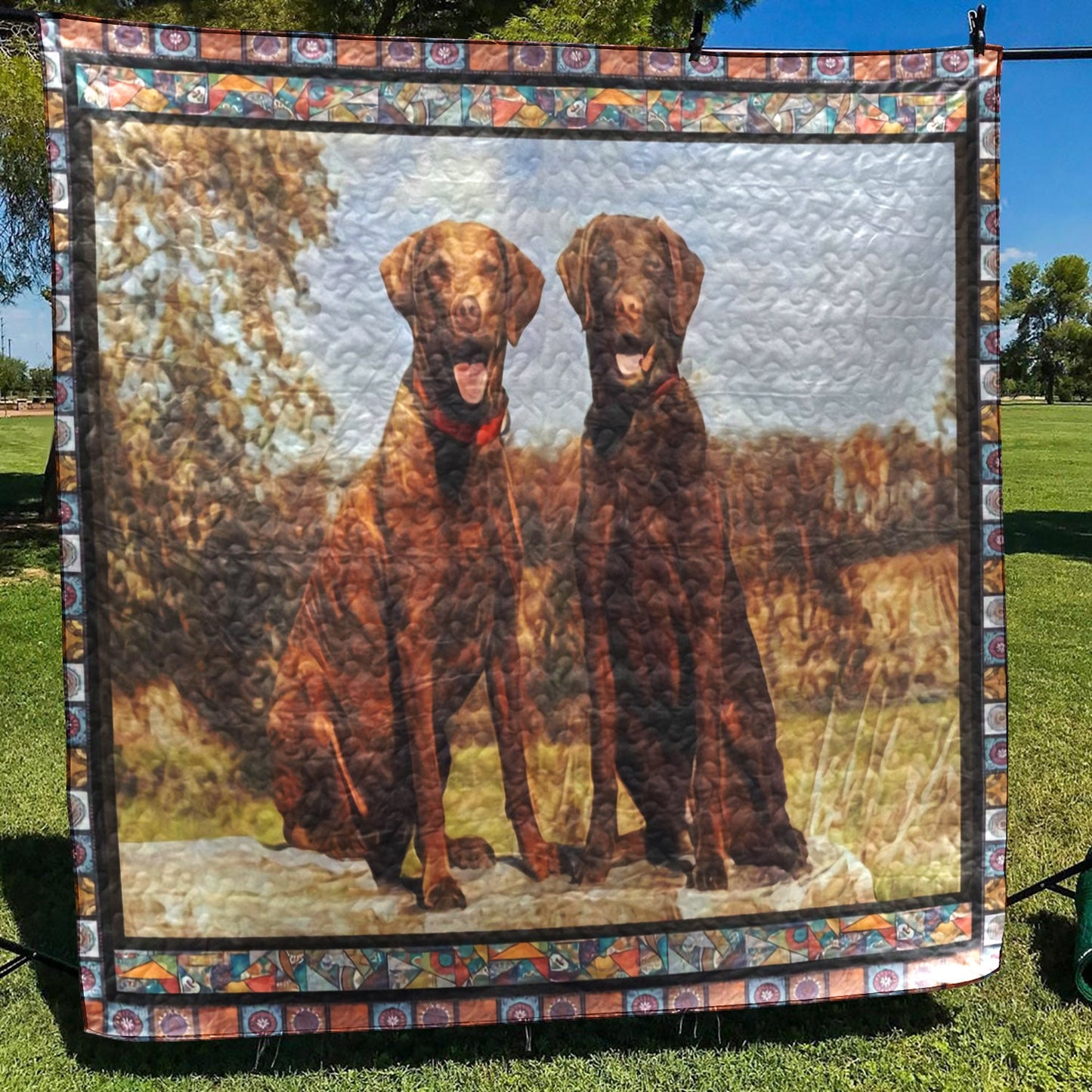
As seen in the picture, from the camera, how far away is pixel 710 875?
250 centimetres

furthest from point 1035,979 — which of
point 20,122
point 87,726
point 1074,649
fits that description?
point 20,122

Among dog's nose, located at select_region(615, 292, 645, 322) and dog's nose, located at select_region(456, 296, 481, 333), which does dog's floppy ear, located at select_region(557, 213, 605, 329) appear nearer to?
dog's nose, located at select_region(615, 292, 645, 322)

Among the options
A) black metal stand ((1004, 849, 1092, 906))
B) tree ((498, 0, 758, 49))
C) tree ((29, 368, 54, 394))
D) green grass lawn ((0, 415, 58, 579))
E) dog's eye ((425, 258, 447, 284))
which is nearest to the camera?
dog's eye ((425, 258, 447, 284))

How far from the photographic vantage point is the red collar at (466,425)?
2.38m

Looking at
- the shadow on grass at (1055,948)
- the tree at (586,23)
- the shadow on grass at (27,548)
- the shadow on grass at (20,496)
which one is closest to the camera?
the shadow on grass at (1055,948)

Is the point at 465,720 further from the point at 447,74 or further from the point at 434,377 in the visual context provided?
the point at 447,74

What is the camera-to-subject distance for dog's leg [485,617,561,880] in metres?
2.43

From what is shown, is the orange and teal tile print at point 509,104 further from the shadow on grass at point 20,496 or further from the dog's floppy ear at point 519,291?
the shadow on grass at point 20,496

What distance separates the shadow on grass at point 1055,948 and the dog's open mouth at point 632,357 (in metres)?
2.20

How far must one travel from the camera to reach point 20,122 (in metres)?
7.12

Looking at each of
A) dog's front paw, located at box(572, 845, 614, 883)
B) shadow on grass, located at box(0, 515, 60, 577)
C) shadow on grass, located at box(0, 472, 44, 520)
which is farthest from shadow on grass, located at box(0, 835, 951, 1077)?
shadow on grass, located at box(0, 472, 44, 520)

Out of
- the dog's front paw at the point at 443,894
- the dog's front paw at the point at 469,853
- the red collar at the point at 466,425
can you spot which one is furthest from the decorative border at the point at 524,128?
the red collar at the point at 466,425

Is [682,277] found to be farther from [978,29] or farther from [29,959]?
[29,959]

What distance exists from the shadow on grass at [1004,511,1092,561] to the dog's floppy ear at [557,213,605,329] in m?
9.51
